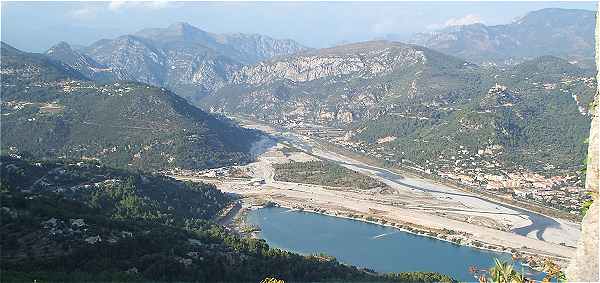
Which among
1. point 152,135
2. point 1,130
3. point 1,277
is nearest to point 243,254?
point 1,277

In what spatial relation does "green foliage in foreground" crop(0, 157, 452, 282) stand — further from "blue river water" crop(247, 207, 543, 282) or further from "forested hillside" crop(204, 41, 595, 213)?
"forested hillside" crop(204, 41, 595, 213)

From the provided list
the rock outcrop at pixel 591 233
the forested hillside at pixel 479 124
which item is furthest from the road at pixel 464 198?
the rock outcrop at pixel 591 233

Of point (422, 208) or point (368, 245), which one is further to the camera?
point (422, 208)

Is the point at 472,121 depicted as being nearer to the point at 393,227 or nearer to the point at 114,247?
the point at 393,227

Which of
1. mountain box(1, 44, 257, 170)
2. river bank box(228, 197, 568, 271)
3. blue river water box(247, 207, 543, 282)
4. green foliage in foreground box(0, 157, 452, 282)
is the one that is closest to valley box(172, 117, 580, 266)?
river bank box(228, 197, 568, 271)

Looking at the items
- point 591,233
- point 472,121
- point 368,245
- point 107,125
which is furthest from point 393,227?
point 591,233

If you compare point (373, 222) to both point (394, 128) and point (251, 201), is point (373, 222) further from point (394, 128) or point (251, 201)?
point (394, 128)
